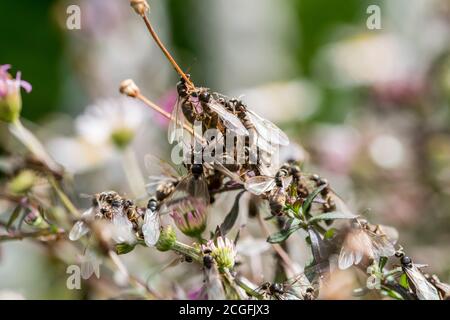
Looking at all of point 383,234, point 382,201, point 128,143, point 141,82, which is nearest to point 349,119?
point 382,201

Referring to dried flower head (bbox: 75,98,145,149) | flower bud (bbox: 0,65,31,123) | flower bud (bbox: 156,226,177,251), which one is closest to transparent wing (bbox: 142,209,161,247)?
flower bud (bbox: 156,226,177,251)

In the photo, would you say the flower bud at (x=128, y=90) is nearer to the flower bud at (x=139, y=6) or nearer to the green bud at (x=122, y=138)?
the flower bud at (x=139, y=6)

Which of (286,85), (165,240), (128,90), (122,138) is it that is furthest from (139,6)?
(286,85)

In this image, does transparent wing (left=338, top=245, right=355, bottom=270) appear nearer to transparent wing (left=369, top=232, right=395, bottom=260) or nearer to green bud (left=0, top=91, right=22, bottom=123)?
transparent wing (left=369, top=232, right=395, bottom=260)

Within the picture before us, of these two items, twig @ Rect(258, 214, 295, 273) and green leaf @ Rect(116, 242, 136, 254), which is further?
twig @ Rect(258, 214, 295, 273)

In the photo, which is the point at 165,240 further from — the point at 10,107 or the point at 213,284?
the point at 10,107
